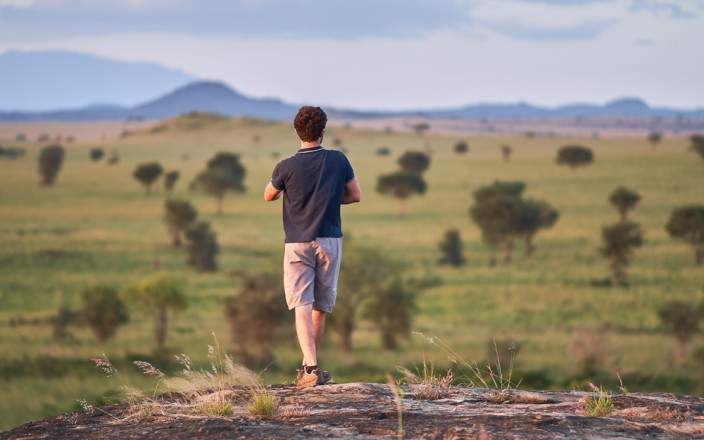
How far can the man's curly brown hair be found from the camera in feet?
29.7

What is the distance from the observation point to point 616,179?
12156 centimetres

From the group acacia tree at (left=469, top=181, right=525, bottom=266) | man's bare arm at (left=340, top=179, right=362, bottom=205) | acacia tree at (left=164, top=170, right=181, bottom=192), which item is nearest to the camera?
man's bare arm at (left=340, top=179, right=362, bottom=205)

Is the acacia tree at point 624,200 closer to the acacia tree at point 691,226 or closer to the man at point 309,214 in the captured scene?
the acacia tree at point 691,226

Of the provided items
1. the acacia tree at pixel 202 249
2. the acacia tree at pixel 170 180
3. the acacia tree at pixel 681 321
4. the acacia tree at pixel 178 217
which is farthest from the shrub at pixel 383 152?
the acacia tree at pixel 681 321

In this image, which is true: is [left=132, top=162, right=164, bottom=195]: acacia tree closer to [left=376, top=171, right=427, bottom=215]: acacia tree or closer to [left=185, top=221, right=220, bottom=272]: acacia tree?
[left=376, top=171, right=427, bottom=215]: acacia tree

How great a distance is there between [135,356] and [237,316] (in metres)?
6.61

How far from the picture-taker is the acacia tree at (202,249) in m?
67.2

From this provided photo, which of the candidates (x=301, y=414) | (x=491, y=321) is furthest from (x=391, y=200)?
(x=301, y=414)

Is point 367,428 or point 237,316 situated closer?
point 367,428

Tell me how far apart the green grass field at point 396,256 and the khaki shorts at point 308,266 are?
925 cm

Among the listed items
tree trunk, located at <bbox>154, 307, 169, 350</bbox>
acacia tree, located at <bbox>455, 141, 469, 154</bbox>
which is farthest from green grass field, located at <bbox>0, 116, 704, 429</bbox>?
acacia tree, located at <bbox>455, 141, 469, 154</bbox>

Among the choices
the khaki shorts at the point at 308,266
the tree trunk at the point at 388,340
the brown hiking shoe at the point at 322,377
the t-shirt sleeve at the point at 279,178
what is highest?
the t-shirt sleeve at the point at 279,178

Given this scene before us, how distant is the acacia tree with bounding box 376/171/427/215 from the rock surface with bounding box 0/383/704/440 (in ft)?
295

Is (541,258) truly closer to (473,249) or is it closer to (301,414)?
(473,249)
